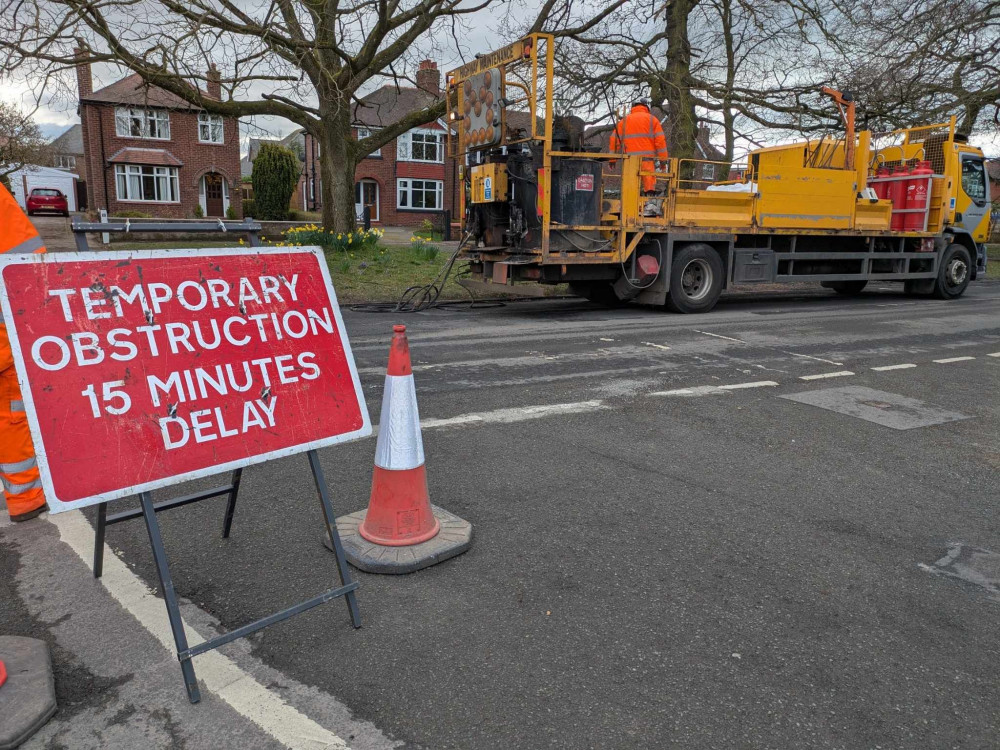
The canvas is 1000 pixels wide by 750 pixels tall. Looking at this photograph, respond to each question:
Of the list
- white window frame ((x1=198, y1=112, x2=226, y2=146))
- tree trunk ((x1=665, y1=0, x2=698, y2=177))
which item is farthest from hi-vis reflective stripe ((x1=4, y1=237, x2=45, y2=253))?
white window frame ((x1=198, y1=112, x2=226, y2=146))

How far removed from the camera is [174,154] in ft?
126

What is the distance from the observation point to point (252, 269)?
2.96 metres

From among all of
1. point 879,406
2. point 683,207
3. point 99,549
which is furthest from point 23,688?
point 683,207

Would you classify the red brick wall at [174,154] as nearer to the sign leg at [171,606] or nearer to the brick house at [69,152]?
the brick house at [69,152]

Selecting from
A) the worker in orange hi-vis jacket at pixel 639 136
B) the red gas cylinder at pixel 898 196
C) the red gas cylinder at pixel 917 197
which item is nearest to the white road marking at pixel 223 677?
the worker in orange hi-vis jacket at pixel 639 136

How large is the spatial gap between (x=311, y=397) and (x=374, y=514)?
2.60 feet

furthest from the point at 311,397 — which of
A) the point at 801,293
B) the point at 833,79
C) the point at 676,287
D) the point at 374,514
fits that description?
the point at 833,79

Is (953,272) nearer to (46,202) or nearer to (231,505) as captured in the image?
(231,505)

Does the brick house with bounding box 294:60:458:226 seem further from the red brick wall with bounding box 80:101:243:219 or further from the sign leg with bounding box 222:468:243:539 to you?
the sign leg with bounding box 222:468:243:539

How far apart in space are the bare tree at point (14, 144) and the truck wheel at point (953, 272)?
2919cm

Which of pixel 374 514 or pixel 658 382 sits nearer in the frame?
pixel 374 514

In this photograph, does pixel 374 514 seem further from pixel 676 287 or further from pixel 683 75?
pixel 683 75

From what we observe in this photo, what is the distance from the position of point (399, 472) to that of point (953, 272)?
1569 centimetres

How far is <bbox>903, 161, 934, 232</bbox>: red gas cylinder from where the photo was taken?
14.5 meters
